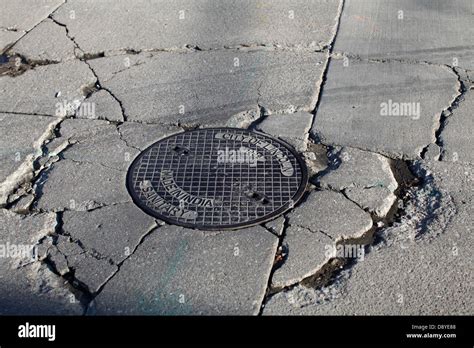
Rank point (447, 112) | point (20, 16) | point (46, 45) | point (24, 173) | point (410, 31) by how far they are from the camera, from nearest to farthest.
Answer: point (24, 173) < point (447, 112) < point (46, 45) < point (410, 31) < point (20, 16)

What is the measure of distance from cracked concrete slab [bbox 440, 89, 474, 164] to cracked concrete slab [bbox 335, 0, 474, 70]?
29.5 inches

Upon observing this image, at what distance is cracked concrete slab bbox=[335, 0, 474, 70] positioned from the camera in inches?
214

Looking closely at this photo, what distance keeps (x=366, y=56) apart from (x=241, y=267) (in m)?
2.87

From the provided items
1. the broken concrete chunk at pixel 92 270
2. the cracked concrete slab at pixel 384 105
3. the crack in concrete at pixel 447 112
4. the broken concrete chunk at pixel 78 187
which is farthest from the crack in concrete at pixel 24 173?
the crack in concrete at pixel 447 112

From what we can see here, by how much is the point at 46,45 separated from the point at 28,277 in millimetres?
3085

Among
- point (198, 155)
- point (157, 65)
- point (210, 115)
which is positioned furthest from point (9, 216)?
point (157, 65)

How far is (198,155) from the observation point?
4.11 metres

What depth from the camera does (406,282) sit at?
124 inches

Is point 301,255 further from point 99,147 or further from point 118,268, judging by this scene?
point 99,147

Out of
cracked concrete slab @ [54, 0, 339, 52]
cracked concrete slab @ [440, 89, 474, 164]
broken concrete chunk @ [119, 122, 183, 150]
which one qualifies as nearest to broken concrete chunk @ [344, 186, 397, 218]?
cracked concrete slab @ [440, 89, 474, 164]

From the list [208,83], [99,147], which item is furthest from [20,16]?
[99,147]

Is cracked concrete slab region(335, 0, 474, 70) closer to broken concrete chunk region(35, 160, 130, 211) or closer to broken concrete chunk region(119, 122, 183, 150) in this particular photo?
broken concrete chunk region(119, 122, 183, 150)

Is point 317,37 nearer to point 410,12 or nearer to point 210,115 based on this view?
point 410,12

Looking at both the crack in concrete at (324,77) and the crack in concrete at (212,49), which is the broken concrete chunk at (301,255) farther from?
the crack in concrete at (212,49)
